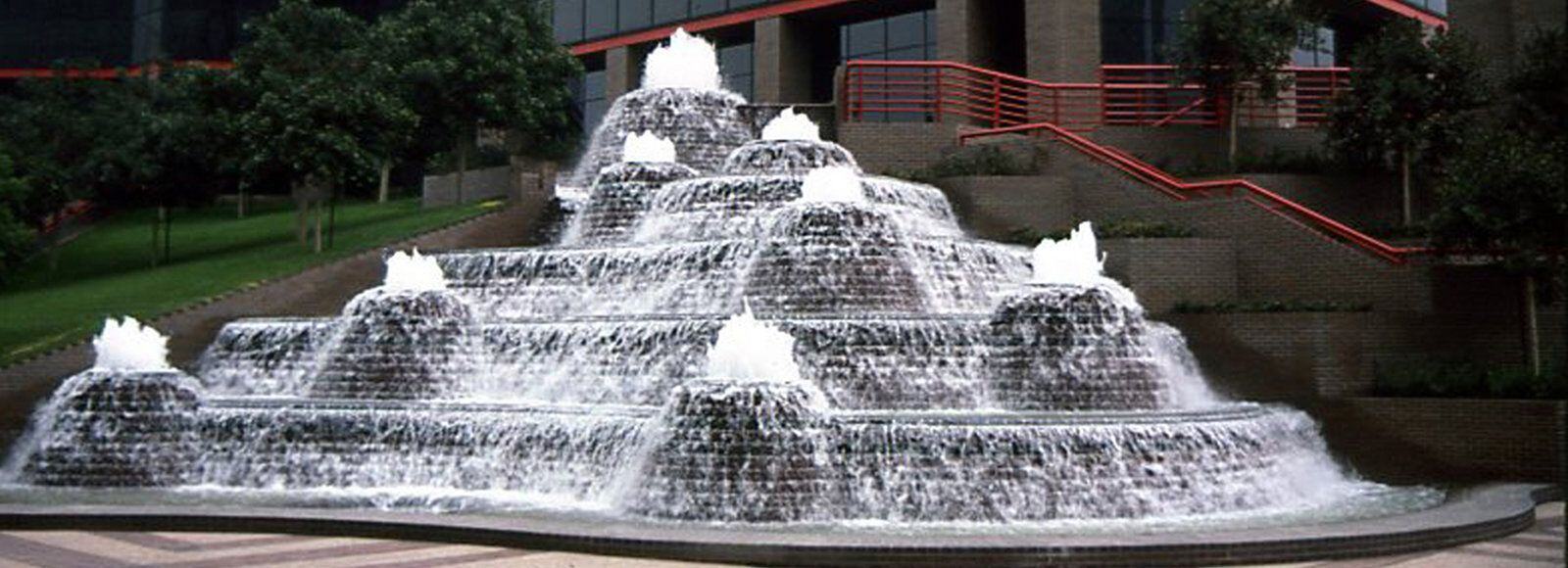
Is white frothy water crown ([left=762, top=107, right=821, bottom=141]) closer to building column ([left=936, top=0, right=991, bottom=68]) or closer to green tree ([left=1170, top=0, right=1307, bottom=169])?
green tree ([left=1170, top=0, right=1307, bottom=169])

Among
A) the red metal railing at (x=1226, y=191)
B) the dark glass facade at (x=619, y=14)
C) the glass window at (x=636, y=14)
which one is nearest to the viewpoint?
the red metal railing at (x=1226, y=191)

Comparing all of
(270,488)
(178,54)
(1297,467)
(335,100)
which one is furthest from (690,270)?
(178,54)

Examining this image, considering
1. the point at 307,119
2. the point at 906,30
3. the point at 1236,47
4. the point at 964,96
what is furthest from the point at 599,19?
the point at 1236,47

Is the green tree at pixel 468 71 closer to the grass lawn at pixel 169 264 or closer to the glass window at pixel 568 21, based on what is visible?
the grass lawn at pixel 169 264

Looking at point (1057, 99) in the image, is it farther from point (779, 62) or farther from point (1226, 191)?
point (779, 62)

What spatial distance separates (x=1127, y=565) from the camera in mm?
10461

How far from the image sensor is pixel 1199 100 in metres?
29.9

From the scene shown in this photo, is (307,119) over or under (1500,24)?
under

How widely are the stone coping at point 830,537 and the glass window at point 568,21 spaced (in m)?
33.3

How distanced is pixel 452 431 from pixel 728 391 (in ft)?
13.2

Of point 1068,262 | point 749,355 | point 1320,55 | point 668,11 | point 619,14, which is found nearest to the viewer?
point 749,355

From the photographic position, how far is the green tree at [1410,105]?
943 inches

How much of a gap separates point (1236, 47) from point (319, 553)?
2065 centimetres

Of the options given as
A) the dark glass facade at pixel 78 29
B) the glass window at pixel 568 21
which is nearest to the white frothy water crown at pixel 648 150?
the glass window at pixel 568 21
